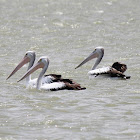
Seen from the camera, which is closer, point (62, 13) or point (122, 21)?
point (122, 21)

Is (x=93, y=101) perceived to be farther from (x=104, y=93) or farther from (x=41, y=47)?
(x=41, y=47)

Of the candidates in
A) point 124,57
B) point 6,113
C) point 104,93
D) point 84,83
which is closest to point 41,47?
point 124,57

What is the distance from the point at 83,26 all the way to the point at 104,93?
9036 mm

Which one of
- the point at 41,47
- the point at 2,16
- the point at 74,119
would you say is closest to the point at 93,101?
the point at 74,119

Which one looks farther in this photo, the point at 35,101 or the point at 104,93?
the point at 104,93

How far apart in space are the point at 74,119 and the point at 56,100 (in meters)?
1.41

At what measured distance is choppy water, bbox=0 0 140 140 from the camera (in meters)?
8.09

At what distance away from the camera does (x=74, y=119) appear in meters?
8.48

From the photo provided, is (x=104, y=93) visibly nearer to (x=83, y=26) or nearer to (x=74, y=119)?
(x=74, y=119)

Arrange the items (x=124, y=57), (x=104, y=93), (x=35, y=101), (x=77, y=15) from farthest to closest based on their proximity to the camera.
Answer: (x=77, y=15), (x=124, y=57), (x=104, y=93), (x=35, y=101)

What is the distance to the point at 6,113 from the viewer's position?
8.85 m

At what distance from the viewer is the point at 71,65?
13555 mm

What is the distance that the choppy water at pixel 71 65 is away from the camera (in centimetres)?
809

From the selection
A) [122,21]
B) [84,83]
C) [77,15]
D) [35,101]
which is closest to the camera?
[35,101]
